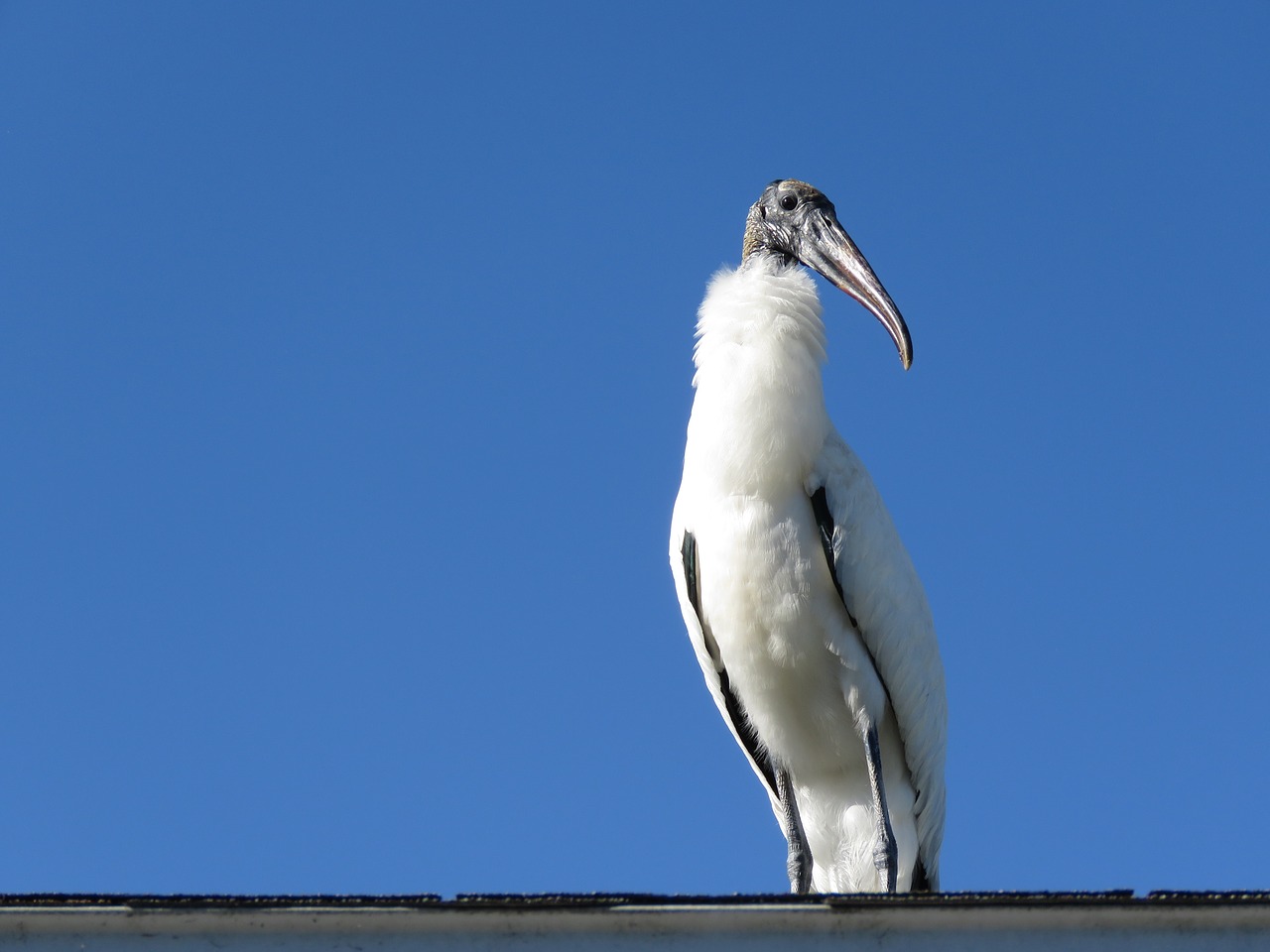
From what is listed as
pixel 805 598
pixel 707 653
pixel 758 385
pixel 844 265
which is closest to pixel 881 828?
pixel 805 598

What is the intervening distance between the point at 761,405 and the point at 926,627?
4.06ft

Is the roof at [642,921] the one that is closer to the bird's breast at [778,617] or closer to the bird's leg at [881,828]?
the bird's leg at [881,828]

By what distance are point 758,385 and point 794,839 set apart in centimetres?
187

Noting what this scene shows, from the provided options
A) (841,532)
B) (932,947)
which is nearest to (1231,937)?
(932,947)

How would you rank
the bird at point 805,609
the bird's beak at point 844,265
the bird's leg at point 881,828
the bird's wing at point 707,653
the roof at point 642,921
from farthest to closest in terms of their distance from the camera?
the bird's beak at point 844,265 → the bird's wing at point 707,653 → the bird at point 805,609 → the bird's leg at point 881,828 → the roof at point 642,921

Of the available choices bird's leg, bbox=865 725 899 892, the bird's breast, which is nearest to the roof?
bird's leg, bbox=865 725 899 892

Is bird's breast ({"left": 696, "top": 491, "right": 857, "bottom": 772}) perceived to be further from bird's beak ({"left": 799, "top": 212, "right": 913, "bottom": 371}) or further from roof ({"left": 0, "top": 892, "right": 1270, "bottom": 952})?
roof ({"left": 0, "top": 892, "right": 1270, "bottom": 952})

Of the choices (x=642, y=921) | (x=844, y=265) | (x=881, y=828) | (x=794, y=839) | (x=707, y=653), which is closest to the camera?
(x=642, y=921)

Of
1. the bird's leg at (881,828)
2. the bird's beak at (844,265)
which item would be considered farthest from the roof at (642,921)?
the bird's beak at (844,265)

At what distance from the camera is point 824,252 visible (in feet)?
26.4

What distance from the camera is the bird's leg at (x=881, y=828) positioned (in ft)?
21.8

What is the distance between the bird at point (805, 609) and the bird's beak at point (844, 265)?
38 centimetres

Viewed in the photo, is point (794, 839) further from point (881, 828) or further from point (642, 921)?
point (642, 921)

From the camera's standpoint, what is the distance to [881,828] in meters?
6.70
